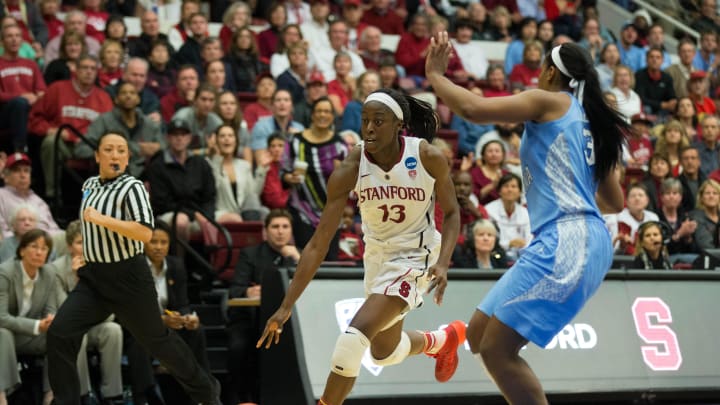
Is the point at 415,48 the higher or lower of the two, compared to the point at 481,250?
higher

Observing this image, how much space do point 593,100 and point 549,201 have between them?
1.70 feet

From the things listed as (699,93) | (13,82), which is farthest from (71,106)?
(699,93)

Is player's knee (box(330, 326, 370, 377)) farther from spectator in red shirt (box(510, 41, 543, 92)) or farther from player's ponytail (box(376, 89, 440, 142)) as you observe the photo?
spectator in red shirt (box(510, 41, 543, 92))

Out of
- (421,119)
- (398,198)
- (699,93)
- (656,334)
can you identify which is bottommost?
(656,334)

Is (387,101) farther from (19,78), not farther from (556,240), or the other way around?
(19,78)

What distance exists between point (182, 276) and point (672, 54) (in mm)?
11144

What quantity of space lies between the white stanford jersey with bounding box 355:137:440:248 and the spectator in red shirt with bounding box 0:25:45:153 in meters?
5.60

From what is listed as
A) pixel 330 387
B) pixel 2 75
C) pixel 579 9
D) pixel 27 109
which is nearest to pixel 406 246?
pixel 330 387

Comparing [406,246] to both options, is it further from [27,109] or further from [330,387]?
[27,109]

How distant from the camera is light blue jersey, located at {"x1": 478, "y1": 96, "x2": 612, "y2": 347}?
527 cm

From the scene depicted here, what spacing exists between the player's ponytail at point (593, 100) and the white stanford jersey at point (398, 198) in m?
1.22

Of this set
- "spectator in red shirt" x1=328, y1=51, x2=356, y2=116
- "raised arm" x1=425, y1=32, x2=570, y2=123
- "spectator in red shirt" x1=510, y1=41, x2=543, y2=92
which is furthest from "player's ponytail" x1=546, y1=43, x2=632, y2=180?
"spectator in red shirt" x1=510, y1=41, x2=543, y2=92

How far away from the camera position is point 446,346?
23.4 ft

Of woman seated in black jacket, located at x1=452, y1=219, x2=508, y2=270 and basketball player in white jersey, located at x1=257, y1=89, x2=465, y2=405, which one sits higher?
basketball player in white jersey, located at x1=257, y1=89, x2=465, y2=405
